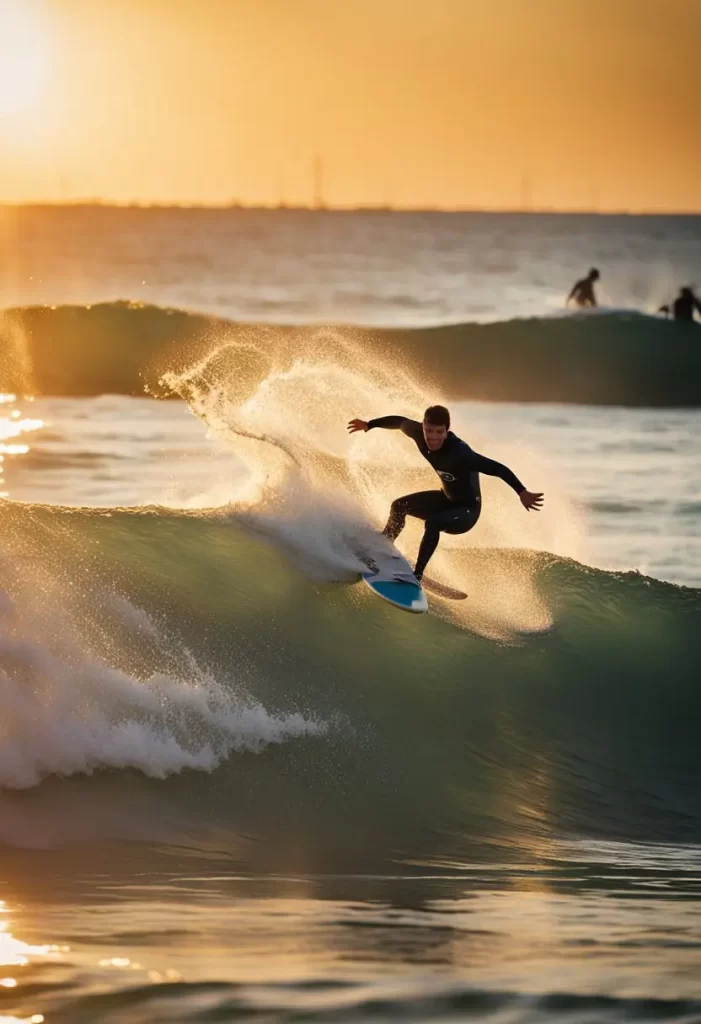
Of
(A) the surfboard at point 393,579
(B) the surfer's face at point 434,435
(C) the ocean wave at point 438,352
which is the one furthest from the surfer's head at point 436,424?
(C) the ocean wave at point 438,352

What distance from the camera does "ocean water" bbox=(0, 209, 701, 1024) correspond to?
6.74 m

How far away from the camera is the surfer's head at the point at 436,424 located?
10797 millimetres

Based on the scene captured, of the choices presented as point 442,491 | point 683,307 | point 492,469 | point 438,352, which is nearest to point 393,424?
point 442,491

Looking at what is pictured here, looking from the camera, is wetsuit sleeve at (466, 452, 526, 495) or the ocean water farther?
wetsuit sleeve at (466, 452, 526, 495)

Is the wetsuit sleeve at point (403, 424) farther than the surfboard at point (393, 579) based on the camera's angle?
No

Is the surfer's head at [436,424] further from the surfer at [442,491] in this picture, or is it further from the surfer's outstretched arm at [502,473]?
the surfer's outstretched arm at [502,473]

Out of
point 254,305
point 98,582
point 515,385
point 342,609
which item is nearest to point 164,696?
point 98,582

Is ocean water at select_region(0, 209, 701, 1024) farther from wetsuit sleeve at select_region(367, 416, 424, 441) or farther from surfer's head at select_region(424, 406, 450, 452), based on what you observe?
surfer's head at select_region(424, 406, 450, 452)

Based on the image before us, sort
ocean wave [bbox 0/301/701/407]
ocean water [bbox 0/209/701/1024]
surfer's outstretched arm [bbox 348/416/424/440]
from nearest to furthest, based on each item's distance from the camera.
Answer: ocean water [bbox 0/209/701/1024] < surfer's outstretched arm [bbox 348/416/424/440] < ocean wave [bbox 0/301/701/407]

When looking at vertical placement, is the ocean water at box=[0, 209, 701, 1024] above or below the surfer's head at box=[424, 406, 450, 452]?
below

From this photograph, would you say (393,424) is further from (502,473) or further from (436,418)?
(502,473)

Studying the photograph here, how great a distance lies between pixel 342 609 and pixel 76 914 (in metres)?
4.52

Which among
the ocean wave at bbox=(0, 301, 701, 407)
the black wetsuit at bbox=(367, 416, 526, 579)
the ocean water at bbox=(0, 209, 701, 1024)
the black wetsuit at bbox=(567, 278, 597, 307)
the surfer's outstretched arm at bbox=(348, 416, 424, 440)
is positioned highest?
the black wetsuit at bbox=(567, 278, 597, 307)

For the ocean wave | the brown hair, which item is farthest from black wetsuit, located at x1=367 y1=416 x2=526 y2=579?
the ocean wave
